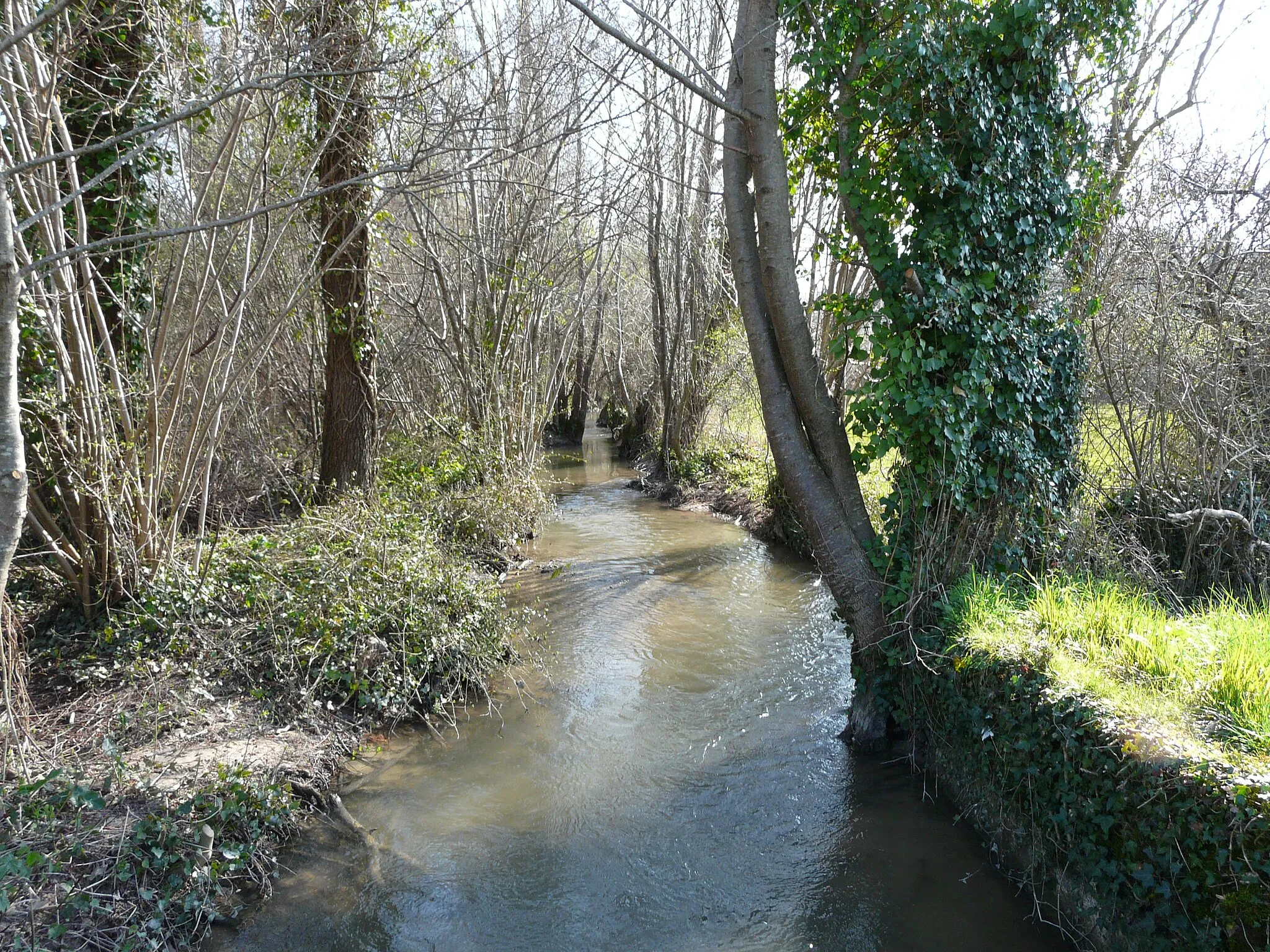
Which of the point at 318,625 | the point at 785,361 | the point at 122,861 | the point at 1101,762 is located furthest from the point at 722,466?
the point at 122,861

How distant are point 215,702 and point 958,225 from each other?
585 centimetres

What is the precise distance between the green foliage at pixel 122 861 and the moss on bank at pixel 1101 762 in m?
3.99

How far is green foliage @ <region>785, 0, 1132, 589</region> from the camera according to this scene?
5.15 m

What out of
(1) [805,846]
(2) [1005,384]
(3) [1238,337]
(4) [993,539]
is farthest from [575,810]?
(3) [1238,337]

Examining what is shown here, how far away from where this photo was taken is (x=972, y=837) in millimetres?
4555

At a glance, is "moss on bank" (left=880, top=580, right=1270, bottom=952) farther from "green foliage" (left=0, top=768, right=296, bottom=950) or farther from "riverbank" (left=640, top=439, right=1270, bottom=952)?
"green foliage" (left=0, top=768, right=296, bottom=950)

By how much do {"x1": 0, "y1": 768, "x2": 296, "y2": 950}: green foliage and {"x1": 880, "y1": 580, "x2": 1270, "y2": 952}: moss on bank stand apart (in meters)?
3.99

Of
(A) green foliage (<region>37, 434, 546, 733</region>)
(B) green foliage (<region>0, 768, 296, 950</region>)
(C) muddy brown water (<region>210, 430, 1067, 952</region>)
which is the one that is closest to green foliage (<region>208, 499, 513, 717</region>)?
(A) green foliage (<region>37, 434, 546, 733</region>)

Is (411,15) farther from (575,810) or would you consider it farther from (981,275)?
(575,810)

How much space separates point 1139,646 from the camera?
3896mm

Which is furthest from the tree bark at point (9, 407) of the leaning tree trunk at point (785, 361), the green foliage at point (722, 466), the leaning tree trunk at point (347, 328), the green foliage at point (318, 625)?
the green foliage at point (722, 466)

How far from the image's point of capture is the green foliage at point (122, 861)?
3.18m

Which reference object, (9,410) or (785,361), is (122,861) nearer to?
(9,410)

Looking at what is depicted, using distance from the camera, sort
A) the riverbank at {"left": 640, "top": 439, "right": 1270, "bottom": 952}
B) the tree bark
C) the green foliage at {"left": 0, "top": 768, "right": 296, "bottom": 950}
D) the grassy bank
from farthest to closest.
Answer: the grassy bank
the green foliage at {"left": 0, "top": 768, "right": 296, "bottom": 950}
the riverbank at {"left": 640, "top": 439, "right": 1270, "bottom": 952}
the tree bark
